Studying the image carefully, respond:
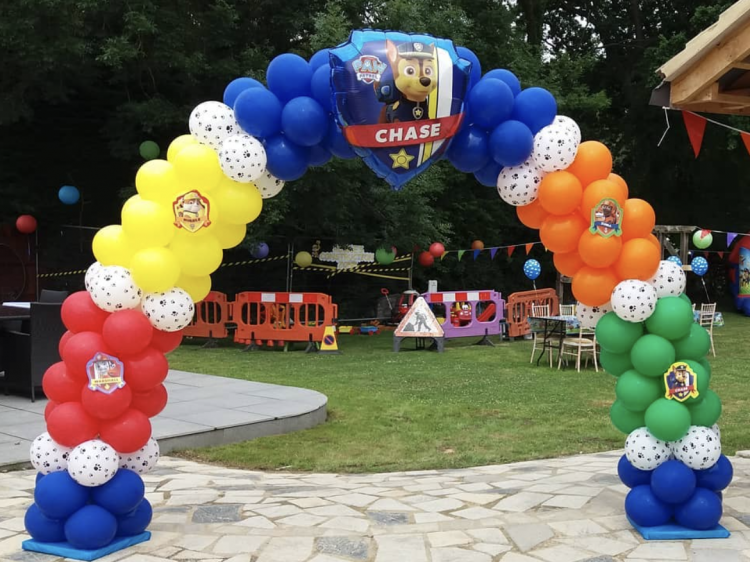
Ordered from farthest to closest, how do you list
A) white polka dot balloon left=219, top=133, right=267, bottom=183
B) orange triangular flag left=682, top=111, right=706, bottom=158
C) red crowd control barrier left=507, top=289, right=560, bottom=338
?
1. red crowd control barrier left=507, top=289, right=560, bottom=338
2. orange triangular flag left=682, top=111, right=706, bottom=158
3. white polka dot balloon left=219, top=133, right=267, bottom=183

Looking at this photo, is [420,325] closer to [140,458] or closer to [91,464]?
[140,458]

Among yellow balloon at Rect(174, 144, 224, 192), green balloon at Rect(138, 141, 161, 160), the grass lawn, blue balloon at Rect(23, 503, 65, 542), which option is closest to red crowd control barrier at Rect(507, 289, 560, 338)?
the grass lawn

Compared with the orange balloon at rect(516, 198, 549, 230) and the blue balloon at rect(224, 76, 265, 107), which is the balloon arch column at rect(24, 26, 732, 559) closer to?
the blue balloon at rect(224, 76, 265, 107)

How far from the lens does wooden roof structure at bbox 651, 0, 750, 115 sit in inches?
190

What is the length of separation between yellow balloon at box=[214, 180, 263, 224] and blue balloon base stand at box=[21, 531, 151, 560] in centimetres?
202

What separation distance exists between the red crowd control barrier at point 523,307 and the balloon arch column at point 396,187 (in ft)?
38.2

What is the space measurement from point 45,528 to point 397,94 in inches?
129

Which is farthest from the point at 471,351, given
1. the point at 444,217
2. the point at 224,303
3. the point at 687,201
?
the point at 687,201

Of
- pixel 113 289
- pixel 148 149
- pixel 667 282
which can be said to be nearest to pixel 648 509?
pixel 667 282

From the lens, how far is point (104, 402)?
4.52 m

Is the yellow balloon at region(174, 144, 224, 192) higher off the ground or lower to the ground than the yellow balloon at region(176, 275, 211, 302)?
higher

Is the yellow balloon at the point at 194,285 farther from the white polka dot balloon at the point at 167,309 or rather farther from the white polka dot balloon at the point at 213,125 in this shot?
the white polka dot balloon at the point at 213,125

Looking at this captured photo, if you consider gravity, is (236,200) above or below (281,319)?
above

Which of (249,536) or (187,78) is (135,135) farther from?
(249,536)
